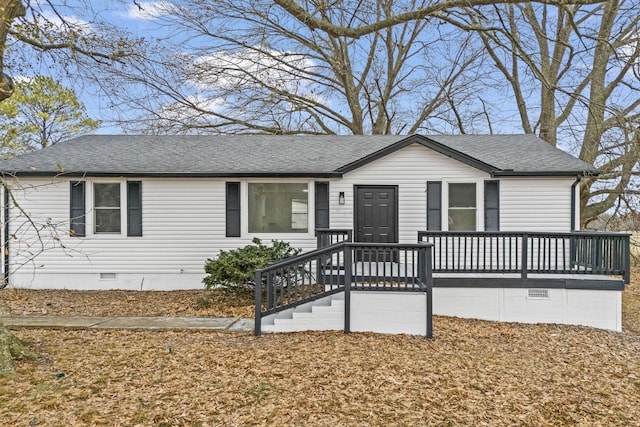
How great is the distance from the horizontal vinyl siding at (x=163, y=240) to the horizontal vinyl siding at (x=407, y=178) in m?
1.49

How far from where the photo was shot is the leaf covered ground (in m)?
3.83

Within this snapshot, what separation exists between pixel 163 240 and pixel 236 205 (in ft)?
7.04

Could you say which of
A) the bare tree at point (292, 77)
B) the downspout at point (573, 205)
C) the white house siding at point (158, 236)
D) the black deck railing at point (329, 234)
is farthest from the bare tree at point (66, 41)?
the downspout at point (573, 205)

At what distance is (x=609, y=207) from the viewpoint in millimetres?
15312

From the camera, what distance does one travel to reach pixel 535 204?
9.50 metres

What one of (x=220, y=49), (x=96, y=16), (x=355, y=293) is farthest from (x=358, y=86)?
(x=355, y=293)

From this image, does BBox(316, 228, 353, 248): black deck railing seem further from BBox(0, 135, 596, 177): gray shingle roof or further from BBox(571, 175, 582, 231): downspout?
BBox(571, 175, 582, 231): downspout

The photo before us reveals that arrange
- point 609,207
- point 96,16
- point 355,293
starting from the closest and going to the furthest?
point 355,293 → point 96,16 → point 609,207

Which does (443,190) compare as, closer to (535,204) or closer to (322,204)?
(535,204)

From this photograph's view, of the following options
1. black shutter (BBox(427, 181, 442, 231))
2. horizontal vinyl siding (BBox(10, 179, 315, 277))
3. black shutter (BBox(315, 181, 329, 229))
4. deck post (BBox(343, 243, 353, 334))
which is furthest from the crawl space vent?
horizontal vinyl siding (BBox(10, 179, 315, 277))

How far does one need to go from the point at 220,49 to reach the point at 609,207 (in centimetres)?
1625

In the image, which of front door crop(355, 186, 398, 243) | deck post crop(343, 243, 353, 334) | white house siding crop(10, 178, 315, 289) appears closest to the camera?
deck post crop(343, 243, 353, 334)

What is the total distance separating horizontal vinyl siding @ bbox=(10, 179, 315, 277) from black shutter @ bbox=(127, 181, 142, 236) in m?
0.11

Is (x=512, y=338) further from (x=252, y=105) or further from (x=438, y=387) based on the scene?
(x=252, y=105)
